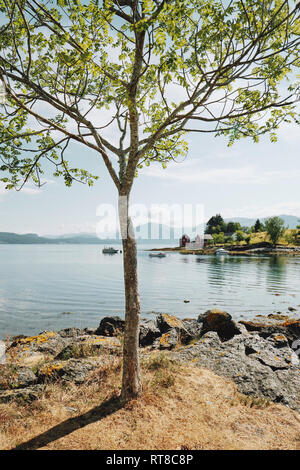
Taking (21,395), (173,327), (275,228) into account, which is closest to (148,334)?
(173,327)

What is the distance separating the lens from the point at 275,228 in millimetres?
125438

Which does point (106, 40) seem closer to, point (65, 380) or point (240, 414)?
point (65, 380)

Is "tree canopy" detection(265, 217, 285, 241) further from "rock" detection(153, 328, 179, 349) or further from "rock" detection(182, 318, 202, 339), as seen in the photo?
"rock" detection(153, 328, 179, 349)

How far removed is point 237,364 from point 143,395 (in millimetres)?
3866

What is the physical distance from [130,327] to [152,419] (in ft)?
6.45

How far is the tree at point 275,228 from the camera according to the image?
12444 cm

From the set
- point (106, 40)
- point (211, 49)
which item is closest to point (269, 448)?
point (211, 49)

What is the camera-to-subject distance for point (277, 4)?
5.54m

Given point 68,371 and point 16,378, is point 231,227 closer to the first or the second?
point 68,371

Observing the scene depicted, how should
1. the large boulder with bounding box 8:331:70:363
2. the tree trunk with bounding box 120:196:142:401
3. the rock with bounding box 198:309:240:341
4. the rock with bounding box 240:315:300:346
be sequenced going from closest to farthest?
the tree trunk with bounding box 120:196:142:401
the large boulder with bounding box 8:331:70:363
the rock with bounding box 198:309:240:341
the rock with bounding box 240:315:300:346

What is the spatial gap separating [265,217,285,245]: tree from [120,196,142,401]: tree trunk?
5186 inches

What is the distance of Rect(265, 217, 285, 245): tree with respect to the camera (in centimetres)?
→ 12444

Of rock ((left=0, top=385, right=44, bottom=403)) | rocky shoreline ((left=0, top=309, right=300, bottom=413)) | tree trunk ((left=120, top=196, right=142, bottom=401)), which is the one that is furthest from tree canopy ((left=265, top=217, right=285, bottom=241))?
rock ((left=0, top=385, right=44, bottom=403))

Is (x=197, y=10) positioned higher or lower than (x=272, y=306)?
higher
